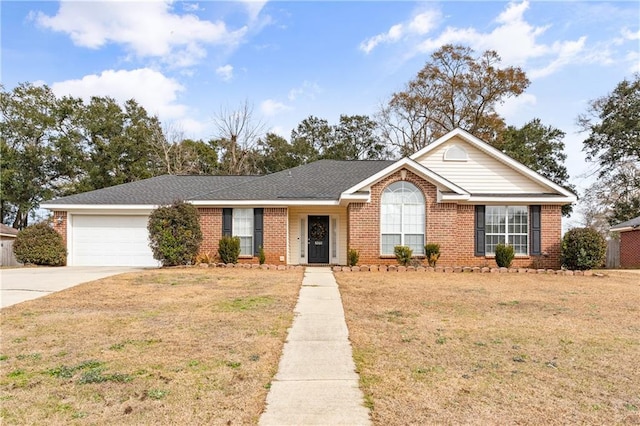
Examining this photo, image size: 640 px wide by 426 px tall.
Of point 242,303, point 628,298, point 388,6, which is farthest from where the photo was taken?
point 388,6

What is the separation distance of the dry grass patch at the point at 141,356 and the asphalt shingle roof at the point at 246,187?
26.0ft

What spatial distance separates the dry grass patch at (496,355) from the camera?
13.5 feet

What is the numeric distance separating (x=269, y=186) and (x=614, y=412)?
15.8m

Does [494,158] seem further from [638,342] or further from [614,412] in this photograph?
[614,412]

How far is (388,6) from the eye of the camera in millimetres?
15461

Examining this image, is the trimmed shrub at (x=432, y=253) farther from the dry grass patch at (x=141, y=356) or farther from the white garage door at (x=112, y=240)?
the white garage door at (x=112, y=240)

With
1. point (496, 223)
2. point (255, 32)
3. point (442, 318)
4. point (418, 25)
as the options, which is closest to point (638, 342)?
point (442, 318)

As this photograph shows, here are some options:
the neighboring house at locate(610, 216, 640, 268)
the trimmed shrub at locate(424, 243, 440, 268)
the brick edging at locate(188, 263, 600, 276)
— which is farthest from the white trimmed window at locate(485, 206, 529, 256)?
the neighboring house at locate(610, 216, 640, 268)

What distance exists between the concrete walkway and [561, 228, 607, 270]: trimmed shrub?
11.8 meters

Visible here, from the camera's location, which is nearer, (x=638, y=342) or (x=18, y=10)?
(x=638, y=342)

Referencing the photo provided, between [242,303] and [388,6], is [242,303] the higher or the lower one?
the lower one

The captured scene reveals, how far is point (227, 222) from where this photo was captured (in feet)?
58.2

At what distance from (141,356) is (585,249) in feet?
51.5

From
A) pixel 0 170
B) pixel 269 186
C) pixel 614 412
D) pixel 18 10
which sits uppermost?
pixel 18 10
